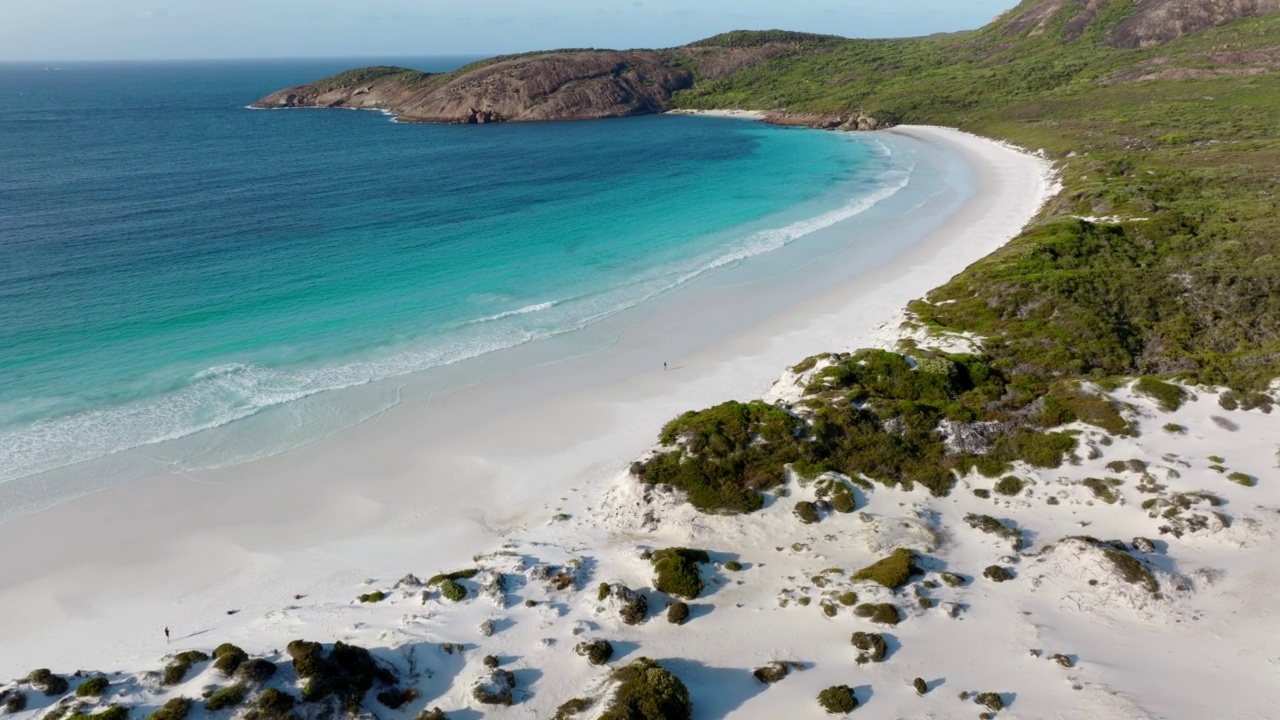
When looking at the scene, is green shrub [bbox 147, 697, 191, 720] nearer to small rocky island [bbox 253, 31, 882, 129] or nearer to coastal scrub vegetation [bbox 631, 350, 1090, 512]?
coastal scrub vegetation [bbox 631, 350, 1090, 512]

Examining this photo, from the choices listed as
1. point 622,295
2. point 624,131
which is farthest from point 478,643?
point 624,131

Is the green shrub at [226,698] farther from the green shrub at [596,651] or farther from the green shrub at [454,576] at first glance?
the green shrub at [596,651]

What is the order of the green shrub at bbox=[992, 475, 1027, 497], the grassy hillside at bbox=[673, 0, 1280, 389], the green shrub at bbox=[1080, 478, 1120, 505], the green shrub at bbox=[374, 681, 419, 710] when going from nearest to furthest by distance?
the green shrub at bbox=[374, 681, 419, 710]
the green shrub at bbox=[1080, 478, 1120, 505]
the green shrub at bbox=[992, 475, 1027, 497]
the grassy hillside at bbox=[673, 0, 1280, 389]

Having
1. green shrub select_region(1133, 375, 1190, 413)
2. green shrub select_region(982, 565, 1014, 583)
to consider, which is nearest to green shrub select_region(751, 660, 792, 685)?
green shrub select_region(982, 565, 1014, 583)

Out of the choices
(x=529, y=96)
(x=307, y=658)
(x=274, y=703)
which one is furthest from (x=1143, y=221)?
(x=529, y=96)

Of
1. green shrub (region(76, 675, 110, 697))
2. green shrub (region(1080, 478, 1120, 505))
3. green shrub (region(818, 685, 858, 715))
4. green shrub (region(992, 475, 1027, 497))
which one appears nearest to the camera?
green shrub (region(76, 675, 110, 697))

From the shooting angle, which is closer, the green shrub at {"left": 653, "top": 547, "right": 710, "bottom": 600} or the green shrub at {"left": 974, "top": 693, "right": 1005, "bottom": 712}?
the green shrub at {"left": 974, "top": 693, "right": 1005, "bottom": 712}

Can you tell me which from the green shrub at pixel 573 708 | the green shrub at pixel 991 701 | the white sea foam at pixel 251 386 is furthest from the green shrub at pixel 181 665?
the green shrub at pixel 991 701

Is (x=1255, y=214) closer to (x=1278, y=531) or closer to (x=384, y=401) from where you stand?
(x=1278, y=531)
